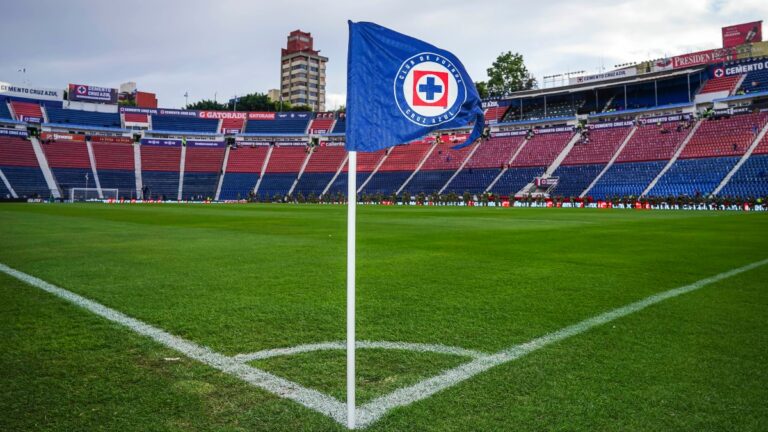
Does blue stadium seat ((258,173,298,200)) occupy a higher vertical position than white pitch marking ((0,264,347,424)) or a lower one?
higher

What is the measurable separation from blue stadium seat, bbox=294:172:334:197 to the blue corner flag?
2639 inches

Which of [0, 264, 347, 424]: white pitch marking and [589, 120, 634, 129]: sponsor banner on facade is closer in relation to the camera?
[0, 264, 347, 424]: white pitch marking

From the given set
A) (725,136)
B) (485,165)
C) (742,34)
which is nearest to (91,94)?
(485,165)

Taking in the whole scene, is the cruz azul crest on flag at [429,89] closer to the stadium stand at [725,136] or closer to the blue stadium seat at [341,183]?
the stadium stand at [725,136]

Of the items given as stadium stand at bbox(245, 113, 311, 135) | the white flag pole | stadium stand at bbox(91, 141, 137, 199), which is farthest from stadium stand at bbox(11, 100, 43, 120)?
the white flag pole

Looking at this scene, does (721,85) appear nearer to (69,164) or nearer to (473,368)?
(473,368)

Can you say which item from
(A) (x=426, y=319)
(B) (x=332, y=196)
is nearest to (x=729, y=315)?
(A) (x=426, y=319)

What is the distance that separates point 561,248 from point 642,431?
914 cm

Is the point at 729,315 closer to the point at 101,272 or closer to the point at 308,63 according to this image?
the point at 101,272

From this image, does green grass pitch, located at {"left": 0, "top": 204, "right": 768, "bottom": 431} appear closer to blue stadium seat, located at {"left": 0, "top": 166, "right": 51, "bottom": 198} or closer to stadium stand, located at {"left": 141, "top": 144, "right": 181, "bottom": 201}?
blue stadium seat, located at {"left": 0, "top": 166, "right": 51, "bottom": 198}

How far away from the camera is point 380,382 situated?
341cm

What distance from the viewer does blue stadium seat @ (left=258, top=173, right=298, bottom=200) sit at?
71.3m

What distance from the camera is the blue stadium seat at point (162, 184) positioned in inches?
2660

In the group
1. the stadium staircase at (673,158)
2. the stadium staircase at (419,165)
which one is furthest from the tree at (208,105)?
the stadium staircase at (673,158)
